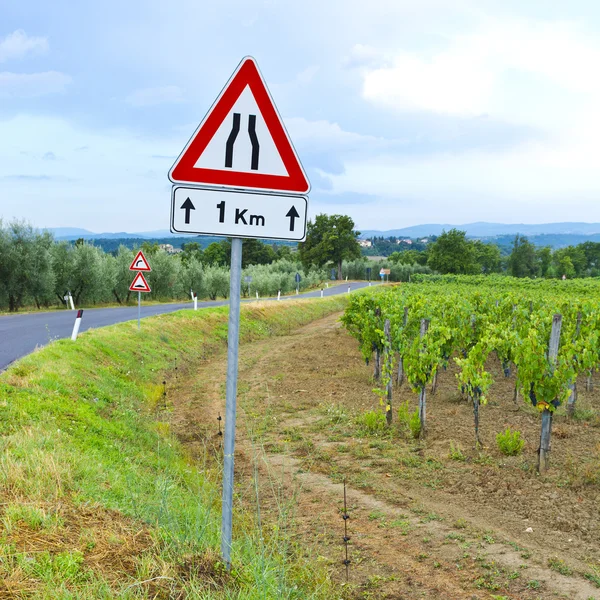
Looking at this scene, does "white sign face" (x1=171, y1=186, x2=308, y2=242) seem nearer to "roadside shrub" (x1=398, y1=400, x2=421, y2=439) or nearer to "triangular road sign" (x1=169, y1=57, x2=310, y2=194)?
"triangular road sign" (x1=169, y1=57, x2=310, y2=194)

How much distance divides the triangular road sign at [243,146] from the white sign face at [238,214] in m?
0.07

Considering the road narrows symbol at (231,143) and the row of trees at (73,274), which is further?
the row of trees at (73,274)

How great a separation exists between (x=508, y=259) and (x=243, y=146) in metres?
132

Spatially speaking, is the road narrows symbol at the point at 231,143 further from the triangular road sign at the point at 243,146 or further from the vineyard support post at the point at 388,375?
the vineyard support post at the point at 388,375

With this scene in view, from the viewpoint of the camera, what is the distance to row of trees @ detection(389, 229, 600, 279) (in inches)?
3676

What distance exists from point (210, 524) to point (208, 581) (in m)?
1.27

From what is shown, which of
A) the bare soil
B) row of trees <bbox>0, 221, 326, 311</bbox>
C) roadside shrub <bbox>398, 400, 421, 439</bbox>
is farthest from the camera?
row of trees <bbox>0, 221, 326, 311</bbox>

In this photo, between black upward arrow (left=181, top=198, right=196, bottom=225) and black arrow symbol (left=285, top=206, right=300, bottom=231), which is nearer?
black upward arrow (left=181, top=198, right=196, bottom=225)

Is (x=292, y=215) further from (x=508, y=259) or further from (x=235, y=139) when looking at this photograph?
(x=508, y=259)

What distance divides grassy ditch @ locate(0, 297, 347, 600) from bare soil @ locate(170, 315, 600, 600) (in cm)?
49

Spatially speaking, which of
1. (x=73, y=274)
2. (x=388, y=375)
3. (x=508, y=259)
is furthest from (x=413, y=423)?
(x=508, y=259)

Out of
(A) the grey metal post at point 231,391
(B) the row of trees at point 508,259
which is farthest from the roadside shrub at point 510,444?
(B) the row of trees at point 508,259

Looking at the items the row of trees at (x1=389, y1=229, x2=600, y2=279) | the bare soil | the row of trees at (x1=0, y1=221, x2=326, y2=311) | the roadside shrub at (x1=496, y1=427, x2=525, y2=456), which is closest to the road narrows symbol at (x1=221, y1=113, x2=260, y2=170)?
the bare soil

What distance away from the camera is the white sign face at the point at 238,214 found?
3.35m
